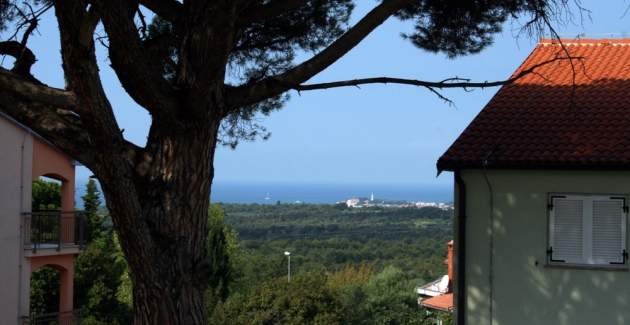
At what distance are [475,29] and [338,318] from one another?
2431 cm

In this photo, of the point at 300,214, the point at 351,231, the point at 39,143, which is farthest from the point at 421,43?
the point at 300,214

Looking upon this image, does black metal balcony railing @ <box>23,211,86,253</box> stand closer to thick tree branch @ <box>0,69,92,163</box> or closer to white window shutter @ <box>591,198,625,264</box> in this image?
white window shutter @ <box>591,198,625,264</box>

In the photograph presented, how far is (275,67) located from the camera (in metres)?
9.37

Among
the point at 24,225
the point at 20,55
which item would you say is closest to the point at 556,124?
→ the point at 20,55

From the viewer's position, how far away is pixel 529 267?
11.5 m

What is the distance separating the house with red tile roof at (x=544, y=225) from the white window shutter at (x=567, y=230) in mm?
13

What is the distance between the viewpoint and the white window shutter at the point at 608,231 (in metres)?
11.3

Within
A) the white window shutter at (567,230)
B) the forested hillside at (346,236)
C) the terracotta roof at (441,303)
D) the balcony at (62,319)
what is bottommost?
the forested hillside at (346,236)

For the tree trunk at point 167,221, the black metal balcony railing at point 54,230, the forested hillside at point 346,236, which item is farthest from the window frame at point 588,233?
the forested hillside at point 346,236

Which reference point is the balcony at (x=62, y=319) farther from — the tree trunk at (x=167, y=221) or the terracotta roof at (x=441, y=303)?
the tree trunk at (x=167, y=221)

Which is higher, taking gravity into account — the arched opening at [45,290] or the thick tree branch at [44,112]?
the thick tree branch at [44,112]

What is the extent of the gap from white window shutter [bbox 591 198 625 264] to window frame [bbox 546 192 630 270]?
1cm

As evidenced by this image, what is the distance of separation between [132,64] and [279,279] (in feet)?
89.1

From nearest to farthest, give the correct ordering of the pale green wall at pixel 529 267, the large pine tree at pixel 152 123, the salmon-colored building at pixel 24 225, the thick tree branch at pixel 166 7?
the large pine tree at pixel 152 123, the thick tree branch at pixel 166 7, the pale green wall at pixel 529 267, the salmon-colored building at pixel 24 225
